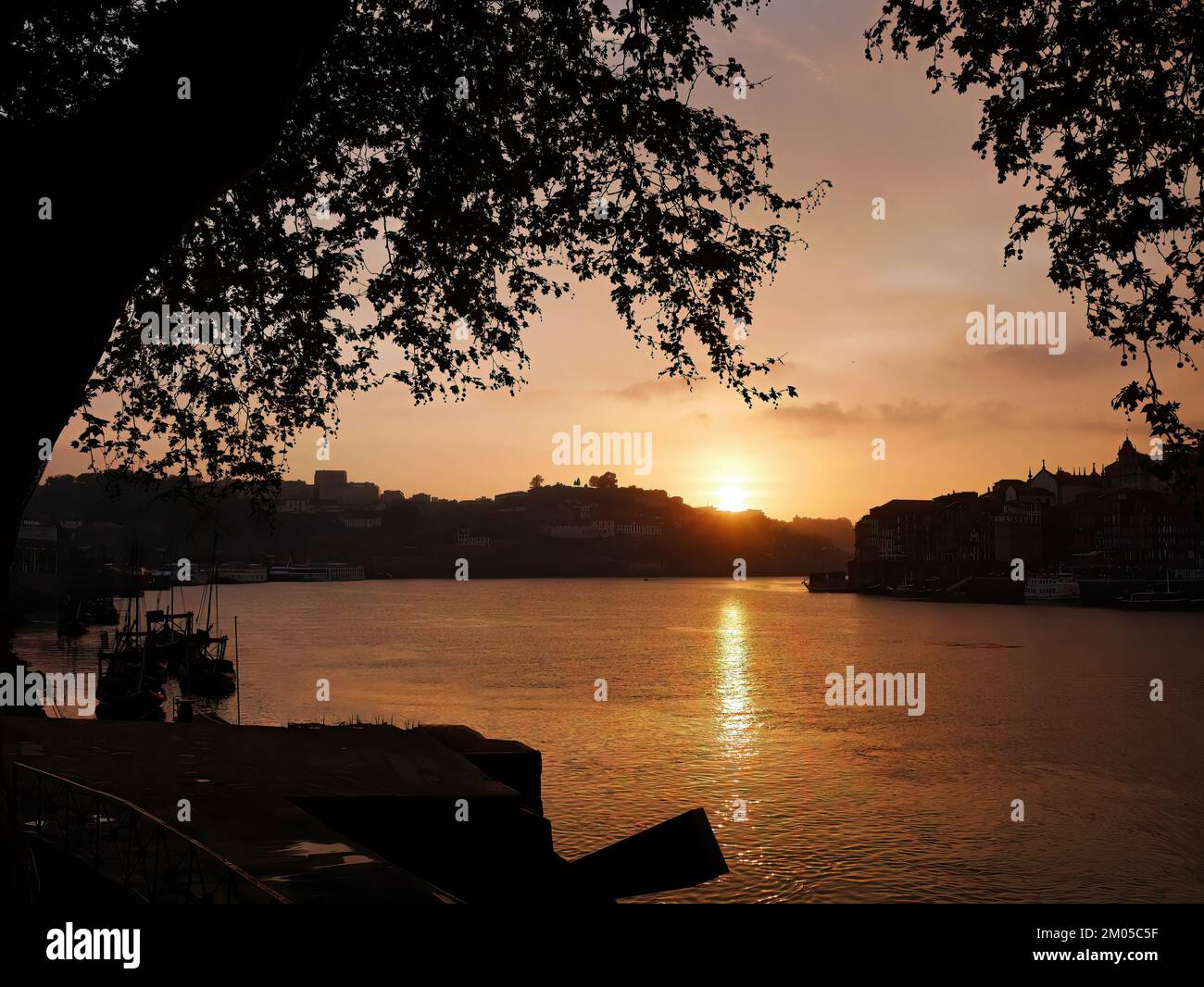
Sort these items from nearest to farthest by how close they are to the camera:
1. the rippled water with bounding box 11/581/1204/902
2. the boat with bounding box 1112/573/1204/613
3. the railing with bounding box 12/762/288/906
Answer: the railing with bounding box 12/762/288/906, the rippled water with bounding box 11/581/1204/902, the boat with bounding box 1112/573/1204/613

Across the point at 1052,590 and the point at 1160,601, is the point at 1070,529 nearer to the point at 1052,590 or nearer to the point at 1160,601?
the point at 1052,590

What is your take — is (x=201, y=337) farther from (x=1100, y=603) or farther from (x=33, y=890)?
(x=1100, y=603)

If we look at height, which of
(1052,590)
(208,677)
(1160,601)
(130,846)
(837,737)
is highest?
(130,846)

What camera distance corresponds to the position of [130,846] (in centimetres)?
831

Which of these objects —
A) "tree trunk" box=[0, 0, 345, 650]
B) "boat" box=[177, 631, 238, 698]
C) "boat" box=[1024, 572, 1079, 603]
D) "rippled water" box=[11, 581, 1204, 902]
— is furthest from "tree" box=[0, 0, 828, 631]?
"boat" box=[1024, 572, 1079, 603]

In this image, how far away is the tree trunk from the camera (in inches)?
180

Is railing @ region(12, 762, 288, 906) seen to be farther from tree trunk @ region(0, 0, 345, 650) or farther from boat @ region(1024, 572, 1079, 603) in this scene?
Answer: boat @ region(1024, 572, 1079, 603)

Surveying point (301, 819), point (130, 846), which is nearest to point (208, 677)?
point (301, 819)

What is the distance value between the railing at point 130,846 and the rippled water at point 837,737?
60.7 feet

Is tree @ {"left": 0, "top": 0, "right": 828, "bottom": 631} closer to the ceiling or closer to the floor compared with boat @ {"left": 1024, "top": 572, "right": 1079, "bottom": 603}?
closer to the ceiling

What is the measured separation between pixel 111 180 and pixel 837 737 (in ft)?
161

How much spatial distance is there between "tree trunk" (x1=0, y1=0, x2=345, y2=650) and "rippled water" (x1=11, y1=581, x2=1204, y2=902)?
23.2 m

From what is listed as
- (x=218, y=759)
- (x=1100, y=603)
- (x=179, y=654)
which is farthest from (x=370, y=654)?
(x=1100, y=603)

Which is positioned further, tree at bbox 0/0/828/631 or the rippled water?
the rippled water
